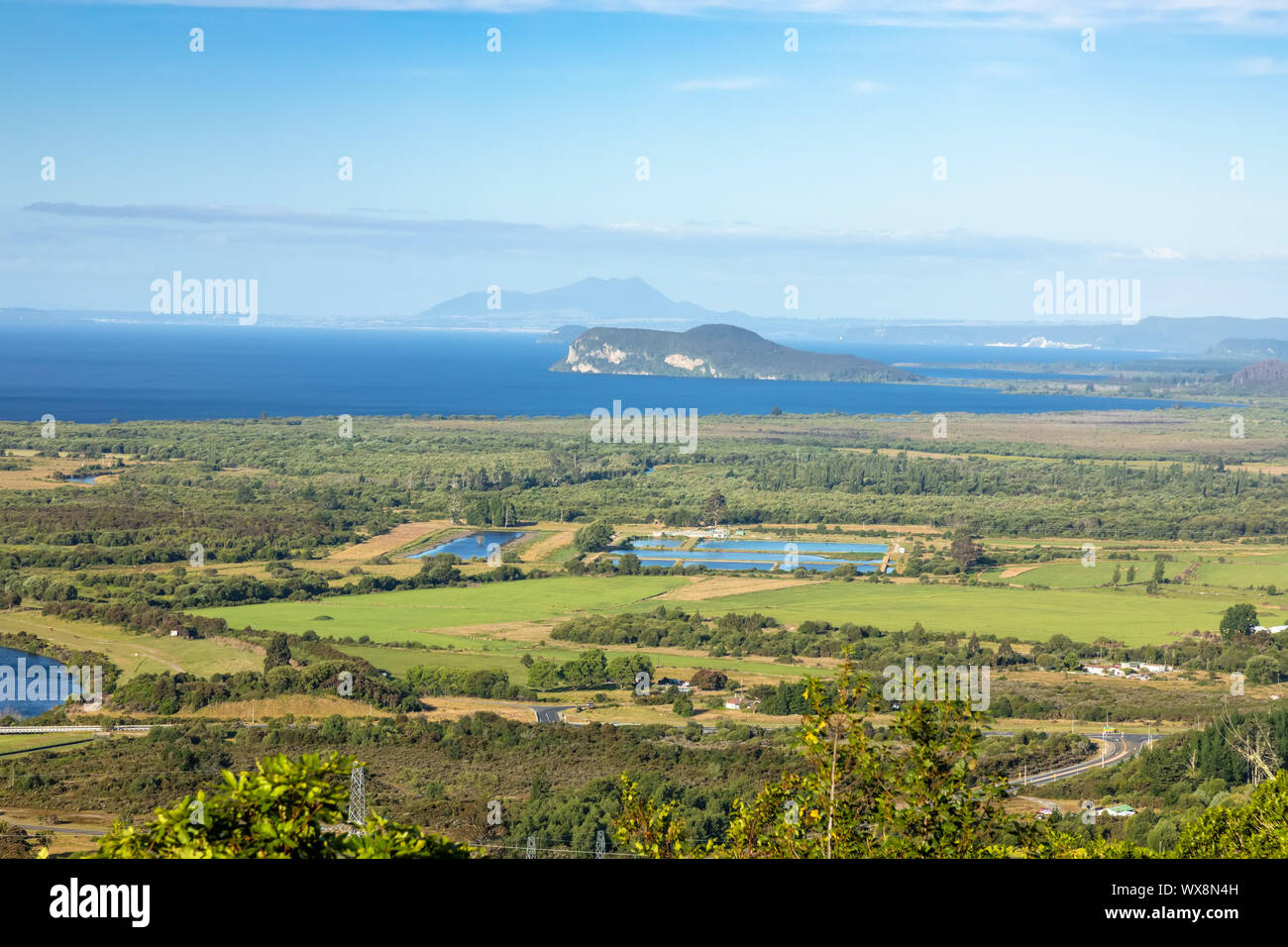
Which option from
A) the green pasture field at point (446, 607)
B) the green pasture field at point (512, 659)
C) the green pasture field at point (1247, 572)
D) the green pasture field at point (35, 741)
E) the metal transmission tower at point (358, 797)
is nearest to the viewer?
the metal transmission tower at point (358, 797)

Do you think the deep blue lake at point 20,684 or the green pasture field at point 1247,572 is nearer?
the deep blue lake at point 20,684

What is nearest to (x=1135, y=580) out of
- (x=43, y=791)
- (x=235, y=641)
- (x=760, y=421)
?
(x=235, y=641)

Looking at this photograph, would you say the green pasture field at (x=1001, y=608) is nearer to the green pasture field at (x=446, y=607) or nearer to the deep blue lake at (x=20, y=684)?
the green pasture field at (x=446, y=607)

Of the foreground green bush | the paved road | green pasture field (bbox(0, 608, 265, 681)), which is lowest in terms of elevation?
the paved road

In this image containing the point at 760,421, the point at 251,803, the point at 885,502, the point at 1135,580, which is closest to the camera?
the point at 251,803

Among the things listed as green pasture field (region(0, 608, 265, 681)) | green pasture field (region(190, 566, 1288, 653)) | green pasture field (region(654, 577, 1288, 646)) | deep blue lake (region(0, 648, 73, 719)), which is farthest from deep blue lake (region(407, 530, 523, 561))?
deep blue lake (region(0, 648, 73, 719))

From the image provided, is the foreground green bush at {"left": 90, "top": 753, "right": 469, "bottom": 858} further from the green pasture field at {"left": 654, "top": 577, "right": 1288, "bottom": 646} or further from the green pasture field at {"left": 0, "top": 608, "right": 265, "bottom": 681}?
the green pasture field at {"left": 654, "top": 577, "right": 1288, "bottom": 646}

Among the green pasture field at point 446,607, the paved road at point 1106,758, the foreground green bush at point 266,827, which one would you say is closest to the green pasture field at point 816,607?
the green pasture field at point 446,607

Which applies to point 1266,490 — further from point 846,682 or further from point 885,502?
point 846,682
